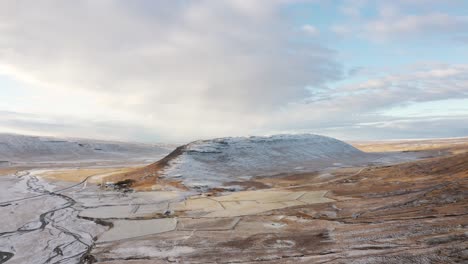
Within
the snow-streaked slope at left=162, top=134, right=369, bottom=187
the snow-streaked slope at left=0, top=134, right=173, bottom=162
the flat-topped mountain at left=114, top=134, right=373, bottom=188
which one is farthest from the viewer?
the snow-streaked slope at left=0, top=134, right=173, bottom=162

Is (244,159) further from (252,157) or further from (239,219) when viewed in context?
Result: (239,219)

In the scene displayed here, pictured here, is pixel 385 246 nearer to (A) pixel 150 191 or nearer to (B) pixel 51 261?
(B) pixel 51 261

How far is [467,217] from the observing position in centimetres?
1630

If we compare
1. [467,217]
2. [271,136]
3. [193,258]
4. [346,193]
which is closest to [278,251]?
[193,258]

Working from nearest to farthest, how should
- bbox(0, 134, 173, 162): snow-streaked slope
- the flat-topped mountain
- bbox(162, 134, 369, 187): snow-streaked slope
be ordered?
the flat-topped mountain < bbox(162, 134, 369, 187): snow-streaked slope < bbox(0, 134, 173, 162): snow-streaked slope

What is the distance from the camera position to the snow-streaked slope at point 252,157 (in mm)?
46906

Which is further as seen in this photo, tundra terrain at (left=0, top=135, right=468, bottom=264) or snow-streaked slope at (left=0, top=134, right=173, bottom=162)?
snow-streaked slope at (left=0, top=134, right=173, bottom=162)

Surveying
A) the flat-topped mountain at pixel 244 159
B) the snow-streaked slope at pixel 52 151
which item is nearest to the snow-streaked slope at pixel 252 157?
the flat-topped mountain at pixel 244 159

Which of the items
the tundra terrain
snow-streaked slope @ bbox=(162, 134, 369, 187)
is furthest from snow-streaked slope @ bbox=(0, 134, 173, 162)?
the tundra terrain

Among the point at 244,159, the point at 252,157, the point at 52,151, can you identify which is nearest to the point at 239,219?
the point at 244,159

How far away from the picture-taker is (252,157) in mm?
58906

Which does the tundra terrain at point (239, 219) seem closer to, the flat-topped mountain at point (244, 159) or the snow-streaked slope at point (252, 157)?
the flat-topped mountain at point (244, 159)

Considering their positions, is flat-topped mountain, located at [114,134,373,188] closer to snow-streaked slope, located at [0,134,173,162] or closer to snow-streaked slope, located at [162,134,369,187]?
snow-streaked slope, located at [162,134,369,187]

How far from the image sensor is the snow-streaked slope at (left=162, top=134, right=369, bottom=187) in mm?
46906
